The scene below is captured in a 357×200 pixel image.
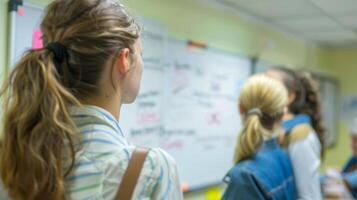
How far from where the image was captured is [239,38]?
305 cm

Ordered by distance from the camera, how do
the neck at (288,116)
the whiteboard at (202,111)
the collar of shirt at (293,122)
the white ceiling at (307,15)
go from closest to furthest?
1. the collar of shirt at (293,122)
2. the neck at (288,116)
3. the whiteboard at (202,111)
4. the white ceiling at (307,15)

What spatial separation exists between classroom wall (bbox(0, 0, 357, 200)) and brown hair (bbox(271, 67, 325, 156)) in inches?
27.6

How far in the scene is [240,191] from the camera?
1.47 metres

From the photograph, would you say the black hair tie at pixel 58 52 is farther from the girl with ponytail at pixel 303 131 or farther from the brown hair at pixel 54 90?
the girl with ponytail at pixel 303 131

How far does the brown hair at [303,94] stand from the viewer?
6.63ft

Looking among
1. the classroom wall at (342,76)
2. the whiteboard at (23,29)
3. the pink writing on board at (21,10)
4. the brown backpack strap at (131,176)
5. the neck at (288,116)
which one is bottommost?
the classroom wall at (342,76)

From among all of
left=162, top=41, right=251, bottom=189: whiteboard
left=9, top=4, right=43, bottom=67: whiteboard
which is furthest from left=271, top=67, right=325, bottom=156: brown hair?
left=9, top=4, right=43, bottom=67: whiteboard

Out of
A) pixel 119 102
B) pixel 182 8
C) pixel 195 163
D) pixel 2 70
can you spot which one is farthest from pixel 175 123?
pixel 119 102

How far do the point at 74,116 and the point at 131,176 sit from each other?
0.16 metres

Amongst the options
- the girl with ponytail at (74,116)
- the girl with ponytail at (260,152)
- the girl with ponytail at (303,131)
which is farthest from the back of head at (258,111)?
the girl with ponytail at (74,116)

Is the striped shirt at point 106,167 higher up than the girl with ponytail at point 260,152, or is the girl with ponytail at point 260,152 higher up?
the striped shirt at point 106,167

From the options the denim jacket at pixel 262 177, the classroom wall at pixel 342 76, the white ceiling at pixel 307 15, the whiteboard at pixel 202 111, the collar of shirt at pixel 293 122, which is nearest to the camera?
the denim jacket at pixel 262 177

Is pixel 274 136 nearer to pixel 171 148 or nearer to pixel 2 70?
pixel 171 148

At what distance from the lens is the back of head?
62.2 inches
